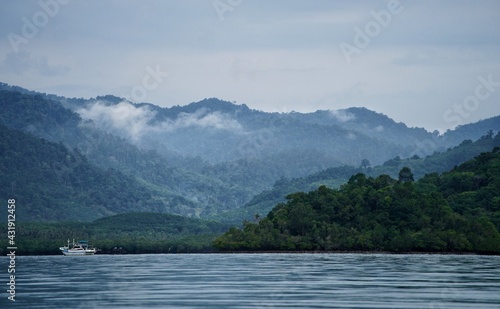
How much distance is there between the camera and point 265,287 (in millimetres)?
98625

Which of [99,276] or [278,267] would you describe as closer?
[99,276]

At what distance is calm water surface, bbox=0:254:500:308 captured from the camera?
270 ft

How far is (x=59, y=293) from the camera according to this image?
9294 cm

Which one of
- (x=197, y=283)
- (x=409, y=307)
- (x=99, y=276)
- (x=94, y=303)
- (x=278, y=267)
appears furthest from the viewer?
(x=278, y=267)

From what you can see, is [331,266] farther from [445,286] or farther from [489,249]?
[489,249]

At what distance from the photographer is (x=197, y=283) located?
106 m

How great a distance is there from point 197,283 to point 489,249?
339ft

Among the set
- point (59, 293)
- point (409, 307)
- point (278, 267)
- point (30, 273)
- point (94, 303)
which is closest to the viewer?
point (409, 307)

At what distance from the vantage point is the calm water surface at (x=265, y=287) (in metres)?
82.2

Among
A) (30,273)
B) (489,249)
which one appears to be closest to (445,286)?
(30,273)

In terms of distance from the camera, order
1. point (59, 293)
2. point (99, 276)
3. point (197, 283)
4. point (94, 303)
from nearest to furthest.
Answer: point (94, 303), point (59, 293), point (197, 283), point (99, 276)

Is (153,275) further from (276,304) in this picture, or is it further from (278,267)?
(276,304)

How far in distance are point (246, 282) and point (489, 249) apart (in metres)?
100

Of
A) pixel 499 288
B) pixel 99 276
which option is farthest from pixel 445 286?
pixel 99 276
